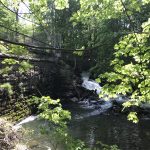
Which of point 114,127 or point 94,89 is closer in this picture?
point 114,127

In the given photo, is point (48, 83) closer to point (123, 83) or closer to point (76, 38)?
point (76, 38)

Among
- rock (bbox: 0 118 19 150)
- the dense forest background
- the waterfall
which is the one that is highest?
the dense forest background

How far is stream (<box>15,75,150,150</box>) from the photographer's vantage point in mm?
14449

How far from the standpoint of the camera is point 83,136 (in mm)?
16000

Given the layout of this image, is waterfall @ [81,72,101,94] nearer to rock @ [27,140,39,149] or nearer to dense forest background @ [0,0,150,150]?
dense forest background @ [0,0,150,150]

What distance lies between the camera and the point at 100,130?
1766 cm

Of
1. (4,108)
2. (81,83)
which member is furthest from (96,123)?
(81,83)

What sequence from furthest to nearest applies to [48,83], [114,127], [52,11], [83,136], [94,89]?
[52,11] < [94,89] < [48,83] < [114,127] < [83,136]

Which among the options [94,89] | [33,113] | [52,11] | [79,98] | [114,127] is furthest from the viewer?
[52,11]

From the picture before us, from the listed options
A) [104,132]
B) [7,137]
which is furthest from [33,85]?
[7,137]

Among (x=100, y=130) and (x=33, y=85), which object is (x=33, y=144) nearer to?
(x=100, y=130)

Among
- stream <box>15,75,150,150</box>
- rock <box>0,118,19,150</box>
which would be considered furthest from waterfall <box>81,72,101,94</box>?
rock <box>0,118,19,150</box>

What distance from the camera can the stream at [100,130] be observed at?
1445 cm

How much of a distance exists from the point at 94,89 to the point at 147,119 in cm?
1245
